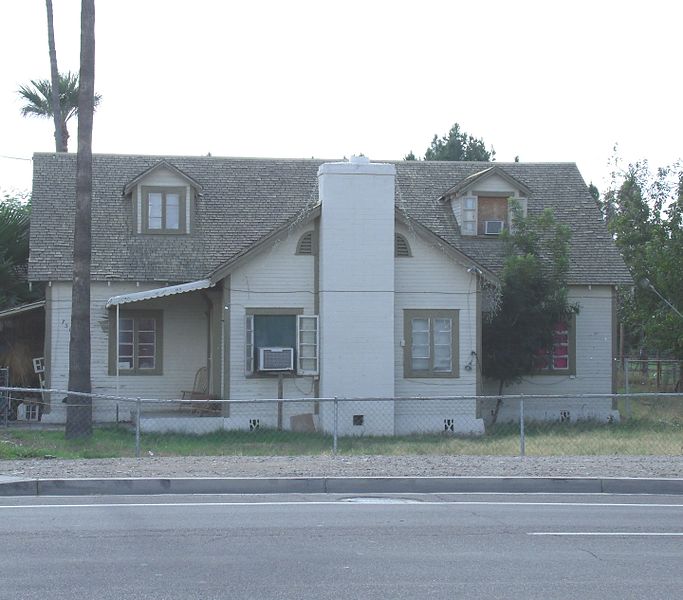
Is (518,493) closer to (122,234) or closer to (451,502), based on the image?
(451,502)

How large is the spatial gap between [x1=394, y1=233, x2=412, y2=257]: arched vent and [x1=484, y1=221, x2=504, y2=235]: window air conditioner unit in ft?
14.0

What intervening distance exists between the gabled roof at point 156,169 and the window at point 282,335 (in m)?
4.60

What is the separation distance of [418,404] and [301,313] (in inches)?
136

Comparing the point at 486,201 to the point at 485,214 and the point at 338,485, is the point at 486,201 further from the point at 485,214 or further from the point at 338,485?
the point at 338,485

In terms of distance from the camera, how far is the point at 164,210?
2697cm

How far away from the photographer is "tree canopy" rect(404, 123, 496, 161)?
61.7 m

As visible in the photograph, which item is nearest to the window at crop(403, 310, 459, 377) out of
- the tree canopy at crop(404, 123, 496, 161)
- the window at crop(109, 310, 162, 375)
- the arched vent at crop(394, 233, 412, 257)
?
the arched vent at crop(394, 233, 412, 257)

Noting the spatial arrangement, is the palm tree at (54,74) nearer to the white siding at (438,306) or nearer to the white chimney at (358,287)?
the white chimney at (358,287)

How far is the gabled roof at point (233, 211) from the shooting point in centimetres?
2602

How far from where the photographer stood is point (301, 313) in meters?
A: 24.2

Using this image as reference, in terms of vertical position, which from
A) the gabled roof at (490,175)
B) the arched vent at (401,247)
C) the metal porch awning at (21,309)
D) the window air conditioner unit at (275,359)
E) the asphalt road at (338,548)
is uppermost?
the gabled roof at (490,175)

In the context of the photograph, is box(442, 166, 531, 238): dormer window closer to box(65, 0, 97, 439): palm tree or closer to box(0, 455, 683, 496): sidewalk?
box(65, 0, 97, 439): palm tree

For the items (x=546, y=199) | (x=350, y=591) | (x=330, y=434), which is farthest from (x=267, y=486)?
(x=546, y=199)

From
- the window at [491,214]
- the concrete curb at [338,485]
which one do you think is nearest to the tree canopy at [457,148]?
the window at [491,214]
